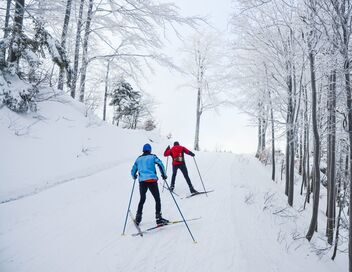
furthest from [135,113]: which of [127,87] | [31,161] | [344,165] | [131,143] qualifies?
[31,161]

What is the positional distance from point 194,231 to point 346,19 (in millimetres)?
5957

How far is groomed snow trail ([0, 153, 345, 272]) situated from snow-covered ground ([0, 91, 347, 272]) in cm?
2

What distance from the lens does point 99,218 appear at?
624 cm

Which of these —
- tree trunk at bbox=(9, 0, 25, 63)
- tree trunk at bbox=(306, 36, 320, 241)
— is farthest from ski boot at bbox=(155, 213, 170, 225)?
tree trunk at bbox=(9, 0, 25, 63)

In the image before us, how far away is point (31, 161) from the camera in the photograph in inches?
294

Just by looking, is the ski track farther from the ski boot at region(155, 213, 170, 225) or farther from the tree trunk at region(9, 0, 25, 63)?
the tree trunk at region(9, 0, 25, 63)

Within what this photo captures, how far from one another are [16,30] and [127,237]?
7.80 meters

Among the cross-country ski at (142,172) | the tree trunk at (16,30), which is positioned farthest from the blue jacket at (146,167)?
the tree trunk at (16,30)

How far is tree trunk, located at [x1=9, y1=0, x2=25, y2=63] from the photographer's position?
856 centimetres

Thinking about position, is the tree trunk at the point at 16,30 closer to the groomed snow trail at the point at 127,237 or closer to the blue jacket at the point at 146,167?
the groomed snow trail at the point at 127,237

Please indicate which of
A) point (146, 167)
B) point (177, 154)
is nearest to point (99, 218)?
point (146, 167)

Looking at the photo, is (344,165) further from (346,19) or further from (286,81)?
(346,19)

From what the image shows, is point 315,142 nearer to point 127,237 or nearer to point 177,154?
point 177,154

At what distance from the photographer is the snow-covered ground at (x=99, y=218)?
459 cm
